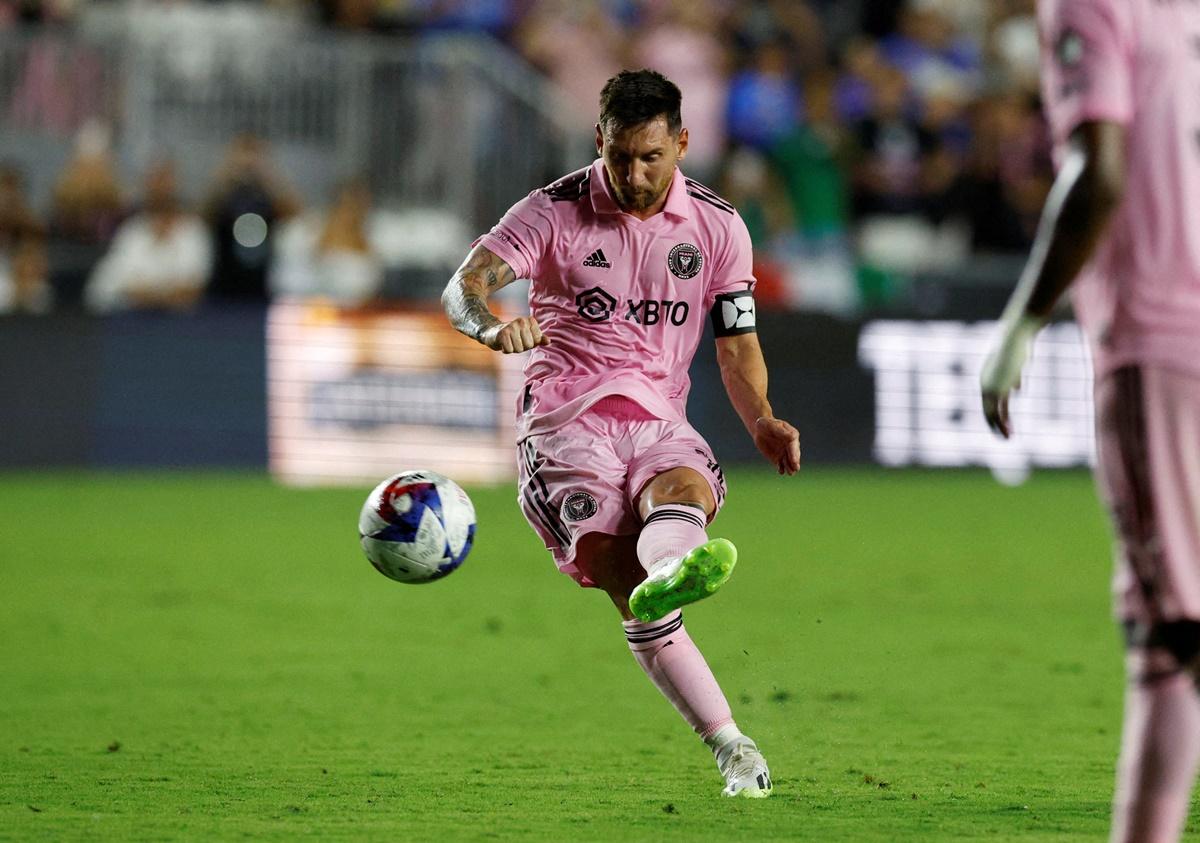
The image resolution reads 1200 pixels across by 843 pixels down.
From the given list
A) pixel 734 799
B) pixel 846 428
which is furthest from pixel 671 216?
pixel 846 428

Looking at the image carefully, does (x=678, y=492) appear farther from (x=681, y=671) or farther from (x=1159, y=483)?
(x=1159, y=483)

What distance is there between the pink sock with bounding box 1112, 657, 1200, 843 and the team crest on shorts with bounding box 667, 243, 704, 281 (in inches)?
102

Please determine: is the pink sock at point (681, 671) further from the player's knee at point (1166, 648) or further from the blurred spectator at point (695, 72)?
the blurred spectator at point (695, 72)

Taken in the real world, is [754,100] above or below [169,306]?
above

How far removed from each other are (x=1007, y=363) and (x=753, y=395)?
7.37 ft

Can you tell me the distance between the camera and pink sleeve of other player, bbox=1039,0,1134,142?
3.89 m

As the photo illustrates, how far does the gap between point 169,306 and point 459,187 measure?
3207mm

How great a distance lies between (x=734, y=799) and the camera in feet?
19.2

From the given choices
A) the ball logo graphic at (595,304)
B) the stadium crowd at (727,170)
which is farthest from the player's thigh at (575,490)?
the stadium crowd at (727,170)

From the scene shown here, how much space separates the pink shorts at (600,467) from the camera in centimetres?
602

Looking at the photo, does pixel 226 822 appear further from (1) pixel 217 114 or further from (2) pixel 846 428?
(1) pixel 217 114

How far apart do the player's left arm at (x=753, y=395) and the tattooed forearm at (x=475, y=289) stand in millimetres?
804

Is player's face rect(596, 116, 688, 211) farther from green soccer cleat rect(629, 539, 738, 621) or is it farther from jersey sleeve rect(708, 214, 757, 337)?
green soccer cleat rect(629, 539, 738, 621)

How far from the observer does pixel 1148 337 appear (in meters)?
3.97
